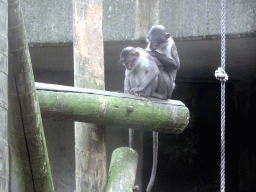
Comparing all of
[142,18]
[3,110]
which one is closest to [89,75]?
[142,18]

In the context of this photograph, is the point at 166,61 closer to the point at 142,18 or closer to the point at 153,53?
the point at 153,53

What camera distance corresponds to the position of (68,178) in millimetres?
6578

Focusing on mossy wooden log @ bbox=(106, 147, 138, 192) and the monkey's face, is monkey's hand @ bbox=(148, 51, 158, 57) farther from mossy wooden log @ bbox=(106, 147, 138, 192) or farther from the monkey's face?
mossy wooden log @ bbox=(106, 147, 138, 192)

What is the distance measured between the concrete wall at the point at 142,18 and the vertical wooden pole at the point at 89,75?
3.74ft

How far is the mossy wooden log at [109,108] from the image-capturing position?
2.41 meters

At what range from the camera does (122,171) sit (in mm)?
2902

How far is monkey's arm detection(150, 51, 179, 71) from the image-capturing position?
142 inches

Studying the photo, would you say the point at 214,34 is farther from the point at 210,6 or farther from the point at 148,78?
the point at 148,78

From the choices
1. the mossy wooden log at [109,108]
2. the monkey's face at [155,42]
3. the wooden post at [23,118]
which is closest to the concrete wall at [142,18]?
the monkey's face at [155,42]

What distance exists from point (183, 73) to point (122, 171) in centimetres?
430

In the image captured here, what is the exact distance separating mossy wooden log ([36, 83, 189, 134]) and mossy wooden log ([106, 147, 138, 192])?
325mm

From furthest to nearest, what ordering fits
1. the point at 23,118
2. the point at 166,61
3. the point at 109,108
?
1. the point at 166,61
2. the point at 109,108
3. the point at 23,118

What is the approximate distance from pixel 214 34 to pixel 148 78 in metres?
1.09

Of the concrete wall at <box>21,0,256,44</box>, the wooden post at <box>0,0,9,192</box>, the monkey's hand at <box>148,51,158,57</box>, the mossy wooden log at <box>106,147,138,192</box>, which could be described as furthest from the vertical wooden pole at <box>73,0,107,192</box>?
the wooden post at <box>0,0,9,192</box>
